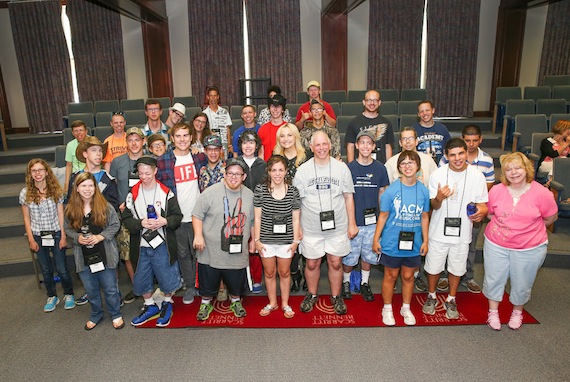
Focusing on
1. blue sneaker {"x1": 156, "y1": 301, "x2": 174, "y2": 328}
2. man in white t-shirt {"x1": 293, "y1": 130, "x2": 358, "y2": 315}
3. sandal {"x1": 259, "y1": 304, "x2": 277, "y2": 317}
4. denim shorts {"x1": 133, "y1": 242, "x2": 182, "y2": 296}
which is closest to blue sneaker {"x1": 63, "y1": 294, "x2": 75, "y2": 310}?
denim shorts {"x1": 133, "y1": 242, "x2": 182, "y2": 296}

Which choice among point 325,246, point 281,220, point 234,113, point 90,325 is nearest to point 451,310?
point 325,246

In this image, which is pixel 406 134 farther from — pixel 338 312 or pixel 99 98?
pixel 99 98

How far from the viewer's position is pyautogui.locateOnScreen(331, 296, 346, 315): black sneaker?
322 centimetres

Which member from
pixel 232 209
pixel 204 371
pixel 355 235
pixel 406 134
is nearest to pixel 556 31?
pixel 406 134

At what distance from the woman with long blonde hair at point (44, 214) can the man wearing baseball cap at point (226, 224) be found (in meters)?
1.19

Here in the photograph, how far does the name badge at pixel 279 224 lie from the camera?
2957mm

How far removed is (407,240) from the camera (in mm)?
2889

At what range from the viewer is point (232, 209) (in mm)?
3020

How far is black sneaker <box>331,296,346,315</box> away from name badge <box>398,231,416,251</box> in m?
0.72

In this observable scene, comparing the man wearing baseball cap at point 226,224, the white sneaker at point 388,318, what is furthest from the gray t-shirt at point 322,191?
the white sneaker at point 388,318

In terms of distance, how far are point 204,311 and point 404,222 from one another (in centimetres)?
169

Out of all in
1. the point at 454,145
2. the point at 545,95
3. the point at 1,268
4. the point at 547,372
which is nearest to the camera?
the point at 547,372

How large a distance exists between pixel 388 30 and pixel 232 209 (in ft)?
26.1

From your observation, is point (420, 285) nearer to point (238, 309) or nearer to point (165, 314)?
point (238, 309)
